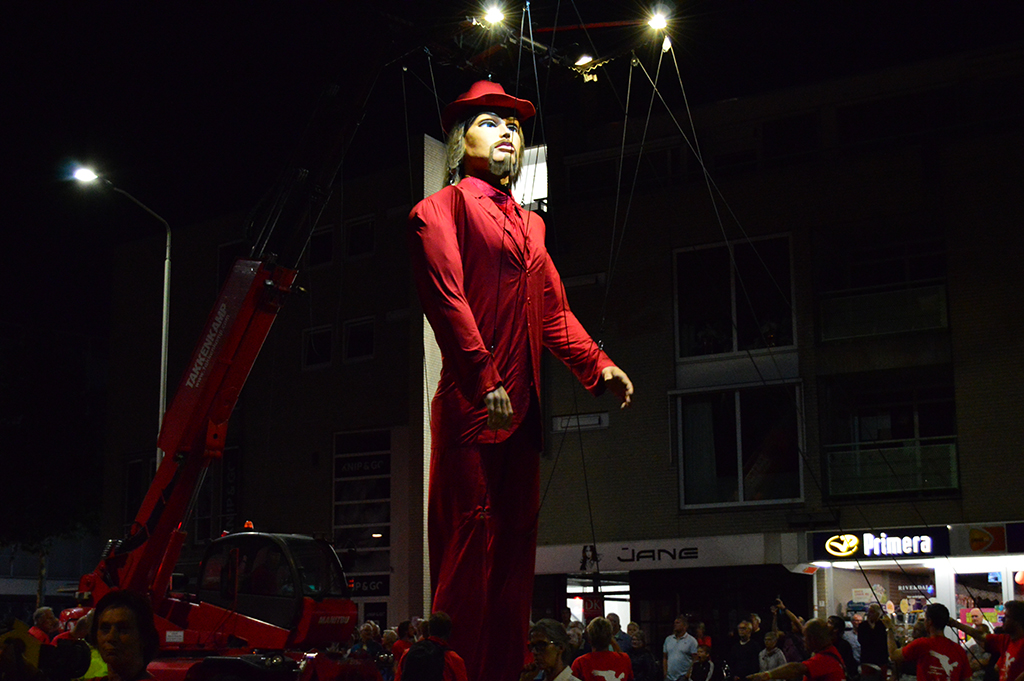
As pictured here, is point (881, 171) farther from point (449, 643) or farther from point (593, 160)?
point (449, 643)

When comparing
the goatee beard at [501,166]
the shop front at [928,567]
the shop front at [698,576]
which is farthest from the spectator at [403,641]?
the goatee beard at [501,166]

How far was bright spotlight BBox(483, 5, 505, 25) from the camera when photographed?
425 inches

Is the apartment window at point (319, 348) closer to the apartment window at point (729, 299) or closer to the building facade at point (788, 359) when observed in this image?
the building facade at point (788, 359)

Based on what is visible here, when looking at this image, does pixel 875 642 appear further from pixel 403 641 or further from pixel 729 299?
pixel 729 299

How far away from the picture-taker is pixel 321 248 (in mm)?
27047

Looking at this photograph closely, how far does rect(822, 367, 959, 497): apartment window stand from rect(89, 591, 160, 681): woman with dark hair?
16.7m

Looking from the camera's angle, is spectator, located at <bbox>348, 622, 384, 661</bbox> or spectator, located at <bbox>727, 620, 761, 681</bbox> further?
spectator, located at <bbox>348, 622, 384, 661</bbox>

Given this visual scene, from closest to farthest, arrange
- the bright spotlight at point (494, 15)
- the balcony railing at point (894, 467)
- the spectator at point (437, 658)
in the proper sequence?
the spectator at point (437, 658), the bright spotlight at point (494, 15), the balcony railing at point (894, 467)

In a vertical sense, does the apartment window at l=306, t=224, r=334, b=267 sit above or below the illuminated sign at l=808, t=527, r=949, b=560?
above

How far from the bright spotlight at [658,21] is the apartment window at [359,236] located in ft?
52.9

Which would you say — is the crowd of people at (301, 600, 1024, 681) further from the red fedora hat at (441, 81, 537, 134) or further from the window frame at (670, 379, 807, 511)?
the red fedora hat at (441, 81, 537, 134)

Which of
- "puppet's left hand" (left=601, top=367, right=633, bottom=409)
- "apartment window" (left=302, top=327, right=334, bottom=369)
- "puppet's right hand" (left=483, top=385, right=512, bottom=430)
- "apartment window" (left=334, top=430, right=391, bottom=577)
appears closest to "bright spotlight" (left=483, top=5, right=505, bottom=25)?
"puppet's left hand" (left=601, top=367, right=633, bottom=409)

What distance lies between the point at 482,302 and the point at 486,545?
1.14 meters

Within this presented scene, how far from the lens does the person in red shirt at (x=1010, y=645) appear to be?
28.2ft
